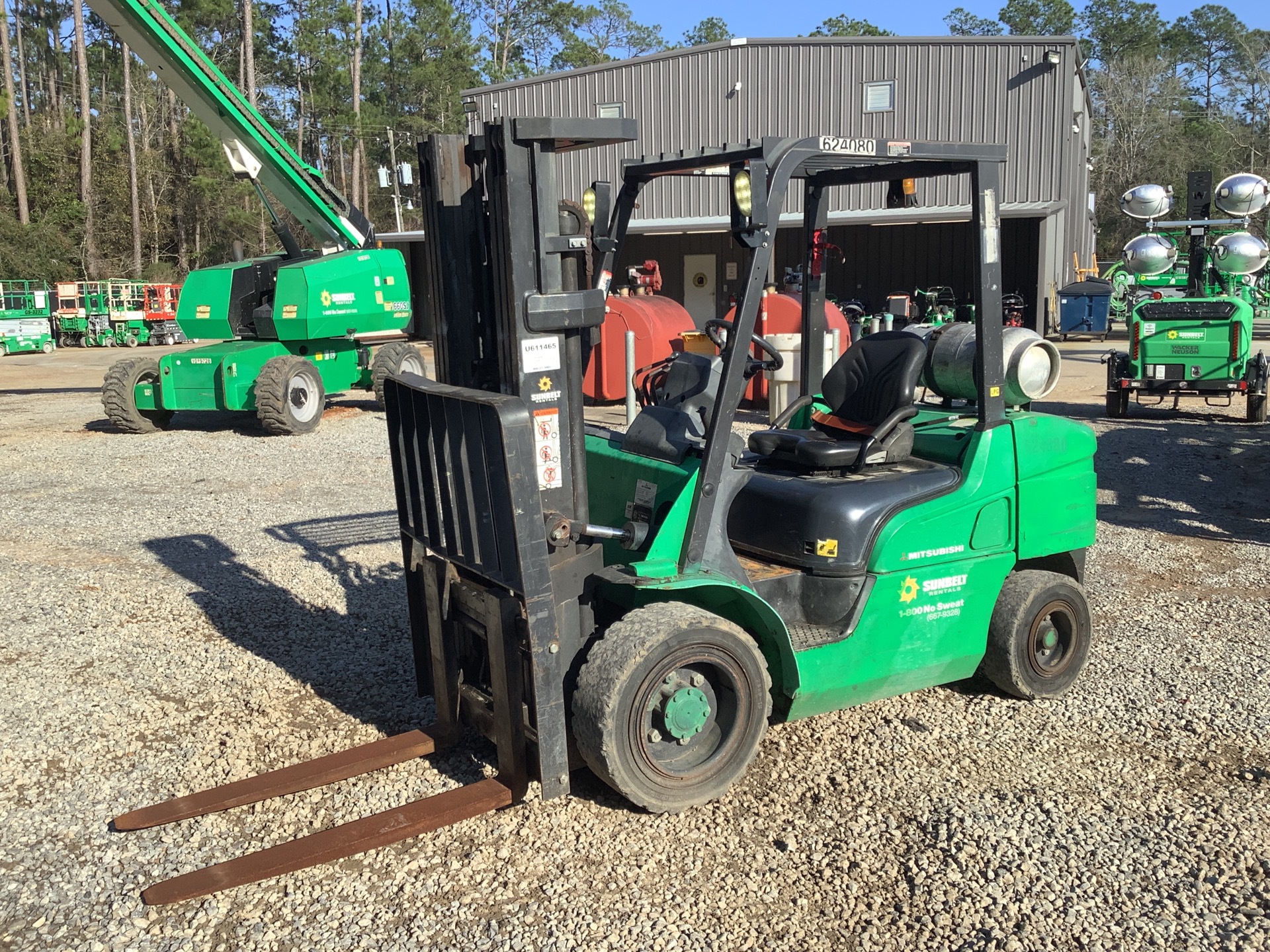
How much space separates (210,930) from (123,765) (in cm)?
156

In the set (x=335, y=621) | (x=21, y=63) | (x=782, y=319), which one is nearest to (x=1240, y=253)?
(x=782, y=319)

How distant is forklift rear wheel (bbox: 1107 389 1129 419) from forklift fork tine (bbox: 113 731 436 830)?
1270 cm

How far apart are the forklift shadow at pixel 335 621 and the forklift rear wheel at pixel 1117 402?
10.3 metres

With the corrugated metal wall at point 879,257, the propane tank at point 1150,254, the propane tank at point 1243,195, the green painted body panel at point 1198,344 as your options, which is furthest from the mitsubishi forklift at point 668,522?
the corrugated metal wall at point 879,257

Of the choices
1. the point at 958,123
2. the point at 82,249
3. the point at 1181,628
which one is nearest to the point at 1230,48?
the point at 958,123

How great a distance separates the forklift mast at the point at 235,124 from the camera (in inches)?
516

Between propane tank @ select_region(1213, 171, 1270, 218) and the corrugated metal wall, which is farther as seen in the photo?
the corrugated metal wall

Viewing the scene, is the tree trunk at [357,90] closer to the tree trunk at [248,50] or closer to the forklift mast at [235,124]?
the tree trunk at [248,50]

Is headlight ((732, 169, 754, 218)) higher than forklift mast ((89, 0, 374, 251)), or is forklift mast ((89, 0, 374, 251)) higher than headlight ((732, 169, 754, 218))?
forklift mast ((89, 0, 374, 251))

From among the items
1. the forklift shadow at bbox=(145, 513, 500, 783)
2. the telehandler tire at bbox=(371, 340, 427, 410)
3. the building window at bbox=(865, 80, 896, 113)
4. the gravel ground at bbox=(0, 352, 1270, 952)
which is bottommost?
the gravel ground at bbox=(0, 352, 1270, 952)

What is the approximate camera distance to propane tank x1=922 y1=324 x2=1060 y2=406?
16.8 feet

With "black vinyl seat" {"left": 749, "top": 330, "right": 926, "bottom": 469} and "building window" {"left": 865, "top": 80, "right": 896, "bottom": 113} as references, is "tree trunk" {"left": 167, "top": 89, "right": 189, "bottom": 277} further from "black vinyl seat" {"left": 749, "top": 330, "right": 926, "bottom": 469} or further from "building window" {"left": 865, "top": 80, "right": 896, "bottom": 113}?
"black vinyl seat" {"left": 749, "top": 330, "right": 926, "bottom": 469}

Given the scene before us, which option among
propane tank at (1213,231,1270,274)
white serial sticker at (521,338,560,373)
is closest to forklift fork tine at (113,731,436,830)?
white serial sticker at (521,338,560,373)

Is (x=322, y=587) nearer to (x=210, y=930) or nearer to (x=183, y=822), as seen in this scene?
(x=183, y=822)
